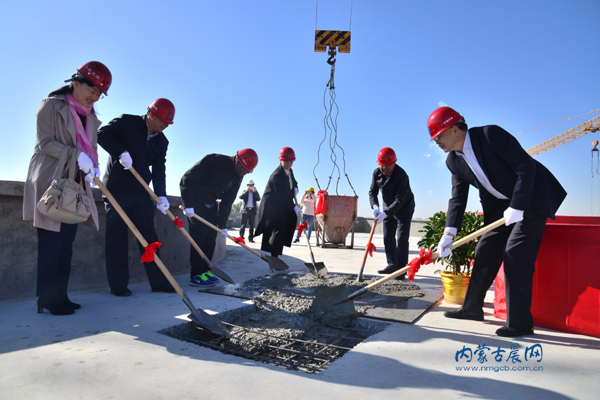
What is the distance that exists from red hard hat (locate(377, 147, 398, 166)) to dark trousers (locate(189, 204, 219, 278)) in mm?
2454

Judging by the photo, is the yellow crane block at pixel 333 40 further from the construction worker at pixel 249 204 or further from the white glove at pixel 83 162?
the white glove at pixel 83 162

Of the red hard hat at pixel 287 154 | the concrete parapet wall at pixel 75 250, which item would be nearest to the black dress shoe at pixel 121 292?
the concrete parapet wall at pixel 75 250

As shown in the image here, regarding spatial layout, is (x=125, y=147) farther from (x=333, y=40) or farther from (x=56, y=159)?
(x=333, y=40)

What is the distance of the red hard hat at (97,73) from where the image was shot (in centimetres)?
299

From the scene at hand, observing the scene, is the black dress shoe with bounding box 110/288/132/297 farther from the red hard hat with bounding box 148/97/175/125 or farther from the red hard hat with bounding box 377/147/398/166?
the red hard hat with bounding box 377/147/398/166

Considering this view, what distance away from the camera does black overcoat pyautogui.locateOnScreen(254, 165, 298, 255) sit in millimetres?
5562

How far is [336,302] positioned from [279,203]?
2.71 metres

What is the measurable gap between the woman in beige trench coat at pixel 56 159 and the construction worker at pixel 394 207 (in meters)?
3.65

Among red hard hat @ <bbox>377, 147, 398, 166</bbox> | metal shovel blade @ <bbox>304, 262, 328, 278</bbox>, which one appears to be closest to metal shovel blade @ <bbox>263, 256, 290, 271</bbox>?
metal shovel blade @ <bbox>304, 262, 328, 278</bbox>

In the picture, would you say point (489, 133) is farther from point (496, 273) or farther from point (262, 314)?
point (262, 314)

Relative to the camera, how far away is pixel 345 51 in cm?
866

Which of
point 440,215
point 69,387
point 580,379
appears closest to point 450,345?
point 580,379

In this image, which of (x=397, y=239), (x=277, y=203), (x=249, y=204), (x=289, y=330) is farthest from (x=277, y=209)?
(x=249, y=204)

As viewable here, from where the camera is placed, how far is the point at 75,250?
3775mm
